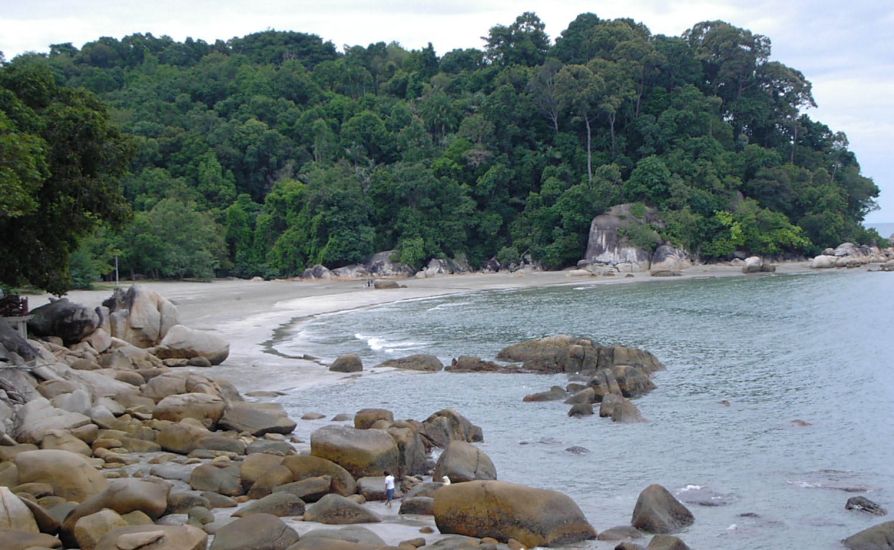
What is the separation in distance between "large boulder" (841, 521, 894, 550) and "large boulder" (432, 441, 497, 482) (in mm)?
5799

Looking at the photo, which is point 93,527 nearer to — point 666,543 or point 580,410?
point 666,543

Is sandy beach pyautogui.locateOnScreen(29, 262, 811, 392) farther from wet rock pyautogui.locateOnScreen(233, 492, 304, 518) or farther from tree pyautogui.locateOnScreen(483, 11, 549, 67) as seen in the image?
tree pyautogui.locateOnScreen(483, 11, 549, 67)

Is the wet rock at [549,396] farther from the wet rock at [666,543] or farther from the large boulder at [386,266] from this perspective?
the large boulder at [386,266]

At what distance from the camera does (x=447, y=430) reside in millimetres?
18156

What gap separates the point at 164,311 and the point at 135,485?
1930 cm

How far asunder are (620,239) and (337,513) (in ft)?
217

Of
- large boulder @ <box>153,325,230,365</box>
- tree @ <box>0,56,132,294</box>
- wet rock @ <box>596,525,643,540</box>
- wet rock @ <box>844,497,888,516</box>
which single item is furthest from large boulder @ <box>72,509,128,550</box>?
large boulder @ <box>153,325,230,365</box>

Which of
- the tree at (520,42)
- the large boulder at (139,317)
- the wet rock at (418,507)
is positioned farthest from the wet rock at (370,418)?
the tree at (520,42)

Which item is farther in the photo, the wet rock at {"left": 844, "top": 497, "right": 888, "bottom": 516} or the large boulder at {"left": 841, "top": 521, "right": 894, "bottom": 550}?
the wet rock at {"left": 844, "top": 497, "right": 888, "bottom": 516}

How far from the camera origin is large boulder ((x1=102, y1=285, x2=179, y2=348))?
28516 millimetres

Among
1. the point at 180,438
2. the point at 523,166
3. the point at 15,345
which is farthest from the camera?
the point at 523,166

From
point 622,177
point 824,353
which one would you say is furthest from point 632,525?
point 622,177

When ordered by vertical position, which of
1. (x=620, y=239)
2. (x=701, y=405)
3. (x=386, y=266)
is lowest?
(x=701, y=405)

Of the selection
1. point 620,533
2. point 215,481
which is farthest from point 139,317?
point 620,533
